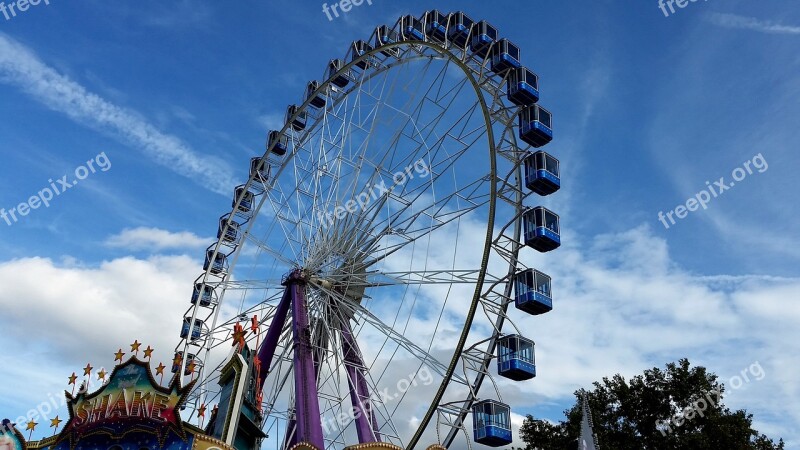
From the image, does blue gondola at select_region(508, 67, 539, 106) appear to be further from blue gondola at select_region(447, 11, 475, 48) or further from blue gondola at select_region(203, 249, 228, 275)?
blue gondola at select_region(203, 249, 228, 275)

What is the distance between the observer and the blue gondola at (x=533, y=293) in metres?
23.1

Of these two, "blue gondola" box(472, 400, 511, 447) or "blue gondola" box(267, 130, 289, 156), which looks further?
"blue gondola" box(267, 130, 289, 156)

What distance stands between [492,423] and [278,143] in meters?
17.9

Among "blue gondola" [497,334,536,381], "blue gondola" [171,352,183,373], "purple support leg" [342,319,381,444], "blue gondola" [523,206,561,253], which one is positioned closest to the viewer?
"blue gondola" [497,334,536,381]

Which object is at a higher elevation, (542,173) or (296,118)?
(296,118)

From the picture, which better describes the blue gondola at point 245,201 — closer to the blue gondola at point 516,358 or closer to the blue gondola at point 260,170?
the blue gondola at point 260,170

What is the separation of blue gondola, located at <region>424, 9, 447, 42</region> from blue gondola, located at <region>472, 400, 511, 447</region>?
13.8 metres

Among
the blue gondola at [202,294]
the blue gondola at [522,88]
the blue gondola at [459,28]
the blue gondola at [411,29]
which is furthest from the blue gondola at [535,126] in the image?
the blue gondola at [202,294]

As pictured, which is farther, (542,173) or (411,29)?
(411,29)

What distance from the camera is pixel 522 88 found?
25047 mm

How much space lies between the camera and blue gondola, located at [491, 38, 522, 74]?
84.3ft

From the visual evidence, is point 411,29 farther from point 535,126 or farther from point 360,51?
point 535,126

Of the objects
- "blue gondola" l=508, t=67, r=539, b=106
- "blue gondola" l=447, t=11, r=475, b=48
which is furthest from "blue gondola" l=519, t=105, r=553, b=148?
"blue gondola" l=447, t=11, r=475, b=48

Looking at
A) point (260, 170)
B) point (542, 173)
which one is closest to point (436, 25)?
point (542, 173)
